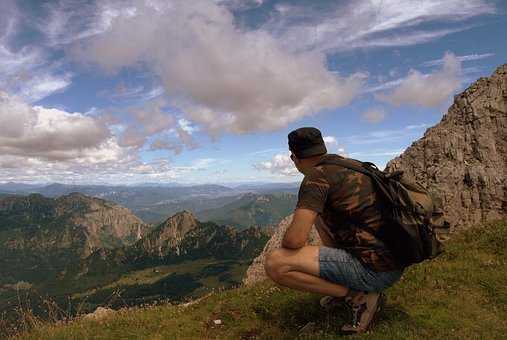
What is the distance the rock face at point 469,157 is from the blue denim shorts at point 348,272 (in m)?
11.5

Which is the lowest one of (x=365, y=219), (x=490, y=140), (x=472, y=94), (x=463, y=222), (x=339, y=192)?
(x=463, y=222)

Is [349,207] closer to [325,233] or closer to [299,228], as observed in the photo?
[299,228]

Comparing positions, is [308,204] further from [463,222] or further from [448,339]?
[463,222]

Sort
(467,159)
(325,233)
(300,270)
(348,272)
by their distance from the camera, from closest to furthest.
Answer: (348,272), (300,270), (325,233), (467,159)

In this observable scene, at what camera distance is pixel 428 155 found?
71.9ft

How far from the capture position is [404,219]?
7.36 meters

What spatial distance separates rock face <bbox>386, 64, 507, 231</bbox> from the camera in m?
18.7

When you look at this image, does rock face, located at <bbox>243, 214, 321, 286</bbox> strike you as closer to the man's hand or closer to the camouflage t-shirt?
the camouflage t-shirt

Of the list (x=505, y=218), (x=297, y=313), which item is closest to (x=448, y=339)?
(x=297, y=313)

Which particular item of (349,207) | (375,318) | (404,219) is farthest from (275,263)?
(375,318)

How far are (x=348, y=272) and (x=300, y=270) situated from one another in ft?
3.11

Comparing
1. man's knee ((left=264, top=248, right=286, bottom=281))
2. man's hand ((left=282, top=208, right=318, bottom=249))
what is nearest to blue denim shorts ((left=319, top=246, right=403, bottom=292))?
man's hand ((left=282, top=208, right=318, bottom=249))

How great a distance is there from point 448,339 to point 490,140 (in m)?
15.9

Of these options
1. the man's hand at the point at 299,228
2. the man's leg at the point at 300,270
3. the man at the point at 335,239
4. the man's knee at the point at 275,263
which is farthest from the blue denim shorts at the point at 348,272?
the man's knee at the point at 275,263
